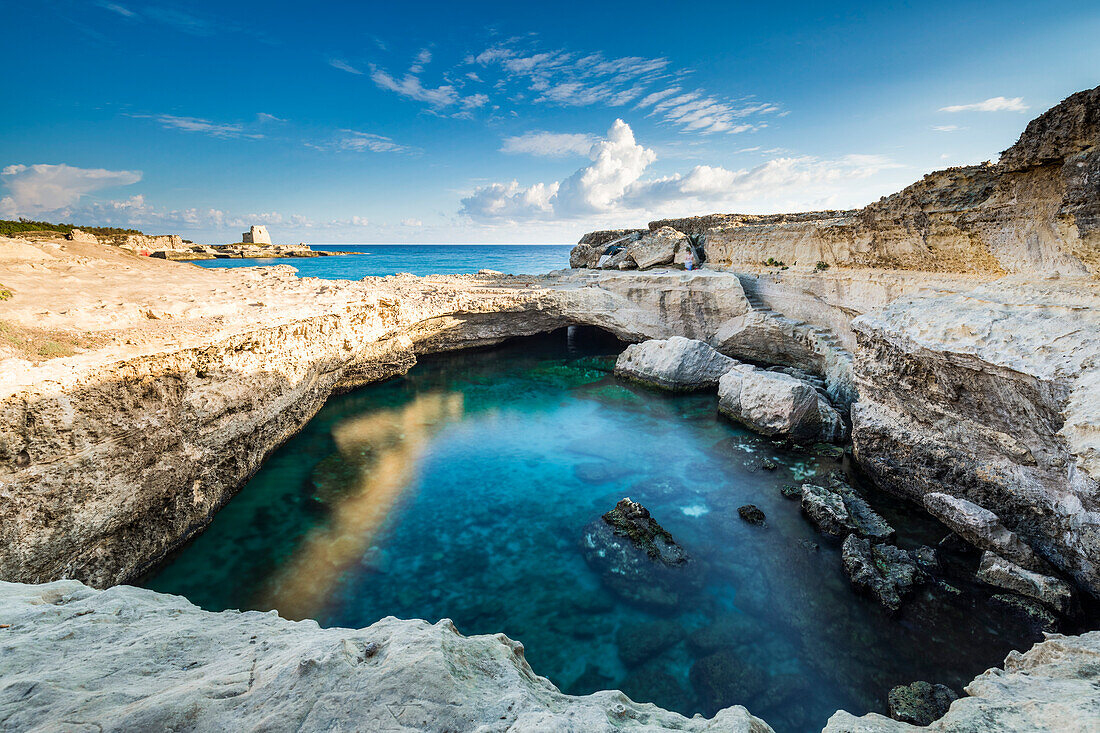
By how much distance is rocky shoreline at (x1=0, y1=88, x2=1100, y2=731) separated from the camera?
263 centimetres

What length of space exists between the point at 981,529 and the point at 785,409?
4.35 meters

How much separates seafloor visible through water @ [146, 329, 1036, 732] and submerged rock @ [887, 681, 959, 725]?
241 millimetres

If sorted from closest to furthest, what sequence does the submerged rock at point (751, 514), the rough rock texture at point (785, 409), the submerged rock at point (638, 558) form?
the submerged rock at point (638, 558)
the submerged rock at point (751, 514)
the rough rock texture at point (785, 409)

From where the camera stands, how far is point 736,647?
215 inches

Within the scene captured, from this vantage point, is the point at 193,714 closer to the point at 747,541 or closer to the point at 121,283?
the point at 747,541

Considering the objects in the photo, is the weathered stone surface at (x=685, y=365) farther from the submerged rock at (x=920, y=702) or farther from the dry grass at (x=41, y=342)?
the dry grass at (x=41, y=342)

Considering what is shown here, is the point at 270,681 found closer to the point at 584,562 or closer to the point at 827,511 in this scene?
the point at 584,562

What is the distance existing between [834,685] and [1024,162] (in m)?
7.72

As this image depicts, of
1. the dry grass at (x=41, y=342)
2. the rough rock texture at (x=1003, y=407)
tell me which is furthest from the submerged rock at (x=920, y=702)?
the dry grass at (x=41, y=342)

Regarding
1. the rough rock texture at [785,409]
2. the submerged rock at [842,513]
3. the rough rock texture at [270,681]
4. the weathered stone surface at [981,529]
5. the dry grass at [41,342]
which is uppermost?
the dry grass at [41,342]

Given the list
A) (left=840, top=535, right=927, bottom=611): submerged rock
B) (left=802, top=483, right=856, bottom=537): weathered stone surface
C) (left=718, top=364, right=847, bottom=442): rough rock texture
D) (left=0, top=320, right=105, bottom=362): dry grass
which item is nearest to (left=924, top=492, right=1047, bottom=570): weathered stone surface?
(left=840, top=535, right=927, bottom=611): submerged rock

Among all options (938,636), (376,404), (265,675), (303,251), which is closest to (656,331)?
(376,404)

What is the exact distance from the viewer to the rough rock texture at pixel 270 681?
2086 millimetres

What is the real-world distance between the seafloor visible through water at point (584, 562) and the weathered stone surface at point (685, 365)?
213 centimetres
